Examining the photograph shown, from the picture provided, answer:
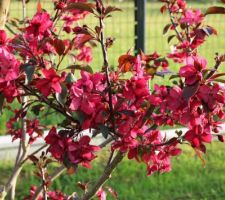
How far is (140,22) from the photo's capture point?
476 cm

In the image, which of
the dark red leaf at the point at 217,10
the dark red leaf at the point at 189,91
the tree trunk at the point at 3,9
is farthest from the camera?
the tree trunk at the point at 3,9

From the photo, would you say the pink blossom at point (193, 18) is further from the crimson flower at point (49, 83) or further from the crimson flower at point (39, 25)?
the crimson flower at point (49, 83)

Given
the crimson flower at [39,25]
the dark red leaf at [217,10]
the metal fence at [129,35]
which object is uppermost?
the dark red leaf at [217,10]

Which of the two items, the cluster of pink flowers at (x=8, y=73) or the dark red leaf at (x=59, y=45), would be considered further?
the dark red leaf at (x=59, y=45)

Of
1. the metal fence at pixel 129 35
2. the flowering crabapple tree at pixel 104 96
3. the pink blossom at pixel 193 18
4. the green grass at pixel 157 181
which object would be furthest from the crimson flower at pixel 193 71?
the metal fence at pixel 129 35

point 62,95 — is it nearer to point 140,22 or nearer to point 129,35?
point 140,22

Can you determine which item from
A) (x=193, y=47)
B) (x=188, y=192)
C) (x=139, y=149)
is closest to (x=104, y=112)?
(x=139, y=149)

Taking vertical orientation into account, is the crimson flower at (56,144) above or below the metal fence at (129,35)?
above

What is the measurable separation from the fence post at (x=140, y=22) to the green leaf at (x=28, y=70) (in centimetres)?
322

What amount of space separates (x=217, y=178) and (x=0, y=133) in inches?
65.5

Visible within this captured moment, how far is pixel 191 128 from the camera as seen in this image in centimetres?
157

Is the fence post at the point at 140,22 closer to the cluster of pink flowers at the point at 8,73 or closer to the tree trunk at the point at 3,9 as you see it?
the tree trunk at the point at 3,9

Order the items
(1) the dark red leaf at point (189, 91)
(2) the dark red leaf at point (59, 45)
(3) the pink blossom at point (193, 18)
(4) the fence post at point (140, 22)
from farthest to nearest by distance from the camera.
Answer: (4) the fence post at point (140, 22) → (3) the pink blossom at point (193, 18) → (2) the dark red leaf at point (59, 45) → (1) the dark red leaf at point (189, 91)

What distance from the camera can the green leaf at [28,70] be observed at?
150 centimetres
